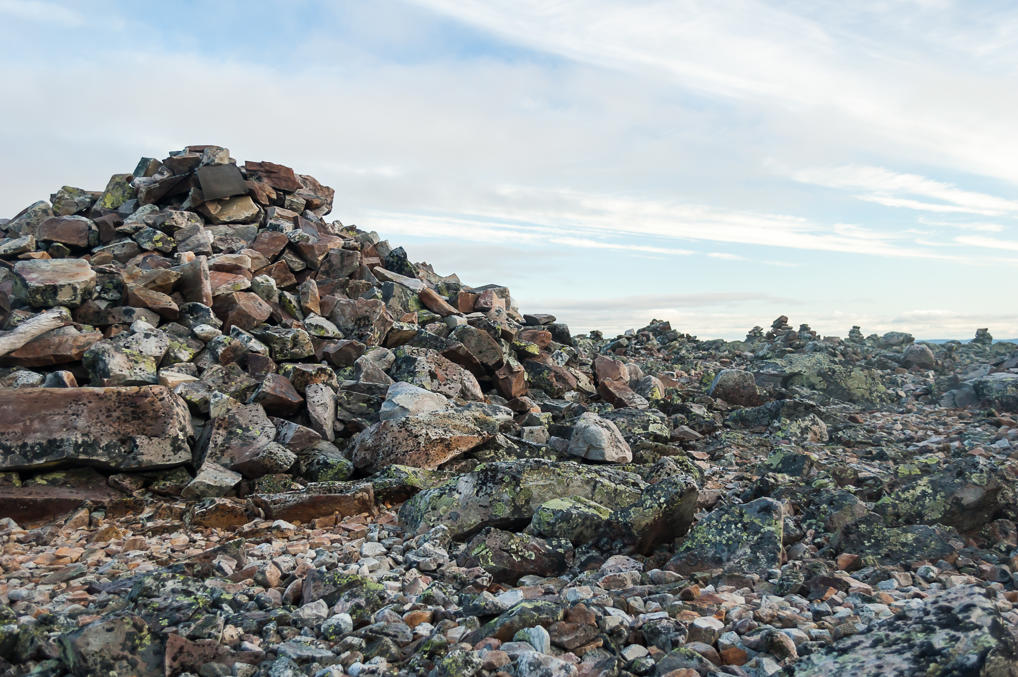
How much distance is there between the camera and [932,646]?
3393mm

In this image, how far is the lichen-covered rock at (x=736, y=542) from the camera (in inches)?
223

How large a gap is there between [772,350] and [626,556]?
1957 centimetres

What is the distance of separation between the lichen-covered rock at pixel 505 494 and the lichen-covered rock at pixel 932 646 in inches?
130

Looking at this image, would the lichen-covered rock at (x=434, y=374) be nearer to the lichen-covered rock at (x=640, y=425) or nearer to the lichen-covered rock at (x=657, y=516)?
the lichen-covered rock at (x=640, y=425)

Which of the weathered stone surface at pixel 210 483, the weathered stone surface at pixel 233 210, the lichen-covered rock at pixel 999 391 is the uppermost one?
the weathered stone surface at pixel 233 210

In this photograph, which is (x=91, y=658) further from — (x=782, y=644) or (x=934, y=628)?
(x=934, y=628)

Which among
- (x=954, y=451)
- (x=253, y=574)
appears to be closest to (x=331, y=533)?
(x=253, y=574)

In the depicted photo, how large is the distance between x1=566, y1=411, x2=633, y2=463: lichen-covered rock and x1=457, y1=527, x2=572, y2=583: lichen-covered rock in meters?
3.41

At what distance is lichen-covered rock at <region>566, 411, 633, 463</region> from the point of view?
9406 mm

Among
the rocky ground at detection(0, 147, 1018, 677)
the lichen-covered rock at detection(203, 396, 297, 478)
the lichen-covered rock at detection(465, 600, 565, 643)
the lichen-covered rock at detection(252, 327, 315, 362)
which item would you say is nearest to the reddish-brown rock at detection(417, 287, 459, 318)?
the rocky ground at detection(0, 147, 1018, 677)

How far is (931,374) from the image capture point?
68.1ft

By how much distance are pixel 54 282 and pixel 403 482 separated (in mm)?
7008

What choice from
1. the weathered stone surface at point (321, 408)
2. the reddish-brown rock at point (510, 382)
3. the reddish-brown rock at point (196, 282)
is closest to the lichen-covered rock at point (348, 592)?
the weathered stone surface at point (321, 408)

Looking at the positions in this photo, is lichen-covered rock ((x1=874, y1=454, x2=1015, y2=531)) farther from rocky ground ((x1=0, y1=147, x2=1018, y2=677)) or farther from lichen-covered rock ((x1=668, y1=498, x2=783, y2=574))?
lichen-covered rock ((x1=668, y1=498, x2=783, y2=574))
